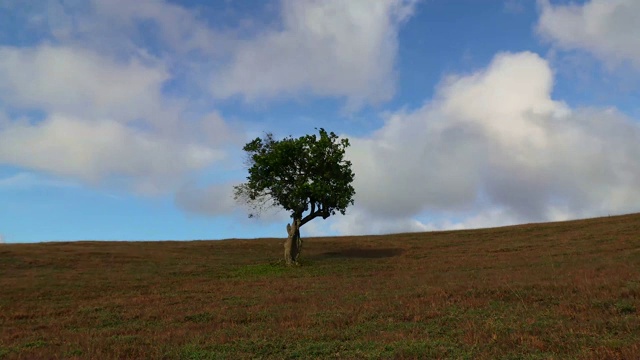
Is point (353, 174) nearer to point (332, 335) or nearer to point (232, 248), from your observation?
point (232, 248)

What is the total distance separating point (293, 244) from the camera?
154 ft

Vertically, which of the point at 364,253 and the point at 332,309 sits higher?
the point at 364,253

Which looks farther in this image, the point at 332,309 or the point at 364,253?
the point at 364,253

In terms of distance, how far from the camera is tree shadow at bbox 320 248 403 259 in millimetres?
53862

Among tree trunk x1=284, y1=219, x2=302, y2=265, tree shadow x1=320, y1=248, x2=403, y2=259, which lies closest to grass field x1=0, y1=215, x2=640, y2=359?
tree trunk x1=284, y1=219, x2=302, y2=265

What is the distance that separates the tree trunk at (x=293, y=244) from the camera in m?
46.4

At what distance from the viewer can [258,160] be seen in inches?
1794

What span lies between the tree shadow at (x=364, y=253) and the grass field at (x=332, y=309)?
25.3 feet

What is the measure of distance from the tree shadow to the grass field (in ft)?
25.3

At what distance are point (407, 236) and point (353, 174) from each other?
26194 millimetres

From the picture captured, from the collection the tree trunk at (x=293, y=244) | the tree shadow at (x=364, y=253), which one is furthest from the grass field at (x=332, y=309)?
the tree shadow at (x=364, y=253)

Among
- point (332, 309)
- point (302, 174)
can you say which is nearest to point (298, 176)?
point (302, 174)

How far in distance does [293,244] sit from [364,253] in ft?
43.1

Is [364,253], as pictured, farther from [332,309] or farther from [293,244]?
[332,309]
